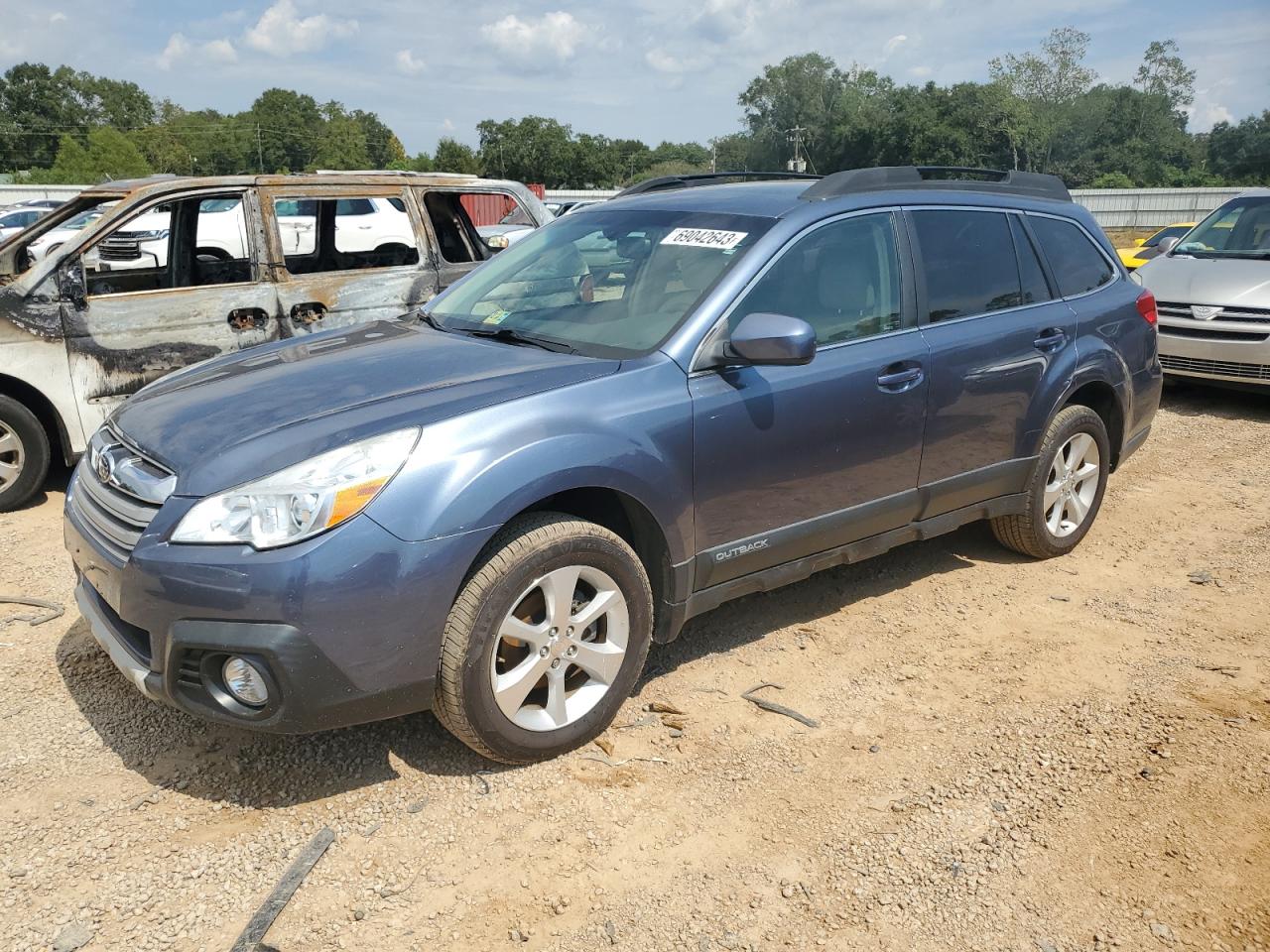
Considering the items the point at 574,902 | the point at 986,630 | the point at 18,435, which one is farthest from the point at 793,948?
the point at 18,435

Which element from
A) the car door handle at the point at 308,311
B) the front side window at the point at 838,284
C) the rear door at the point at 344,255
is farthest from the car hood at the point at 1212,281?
the car door handle at the point at 308,311

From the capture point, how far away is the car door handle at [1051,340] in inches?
179

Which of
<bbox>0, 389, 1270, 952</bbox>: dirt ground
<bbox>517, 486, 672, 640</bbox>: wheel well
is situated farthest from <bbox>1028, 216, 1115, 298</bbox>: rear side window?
<bbox>517, 486, 672, 640</bbox>: wheel well

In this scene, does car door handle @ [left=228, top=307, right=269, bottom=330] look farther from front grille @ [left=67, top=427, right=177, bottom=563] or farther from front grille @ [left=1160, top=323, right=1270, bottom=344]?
front grille @ [left=1160, top=323, right=1270, bottom=344]

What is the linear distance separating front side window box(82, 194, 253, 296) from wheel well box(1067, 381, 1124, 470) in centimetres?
483

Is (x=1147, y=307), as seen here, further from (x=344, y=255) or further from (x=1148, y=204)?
(x=1148, y=204)

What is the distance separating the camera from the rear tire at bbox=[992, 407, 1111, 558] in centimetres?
474

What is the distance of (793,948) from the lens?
2.48 meters

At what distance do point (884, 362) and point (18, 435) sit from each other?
15.4 feet

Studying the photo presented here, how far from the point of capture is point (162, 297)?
586 cm

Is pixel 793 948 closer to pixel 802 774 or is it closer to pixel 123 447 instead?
pixel 802 774

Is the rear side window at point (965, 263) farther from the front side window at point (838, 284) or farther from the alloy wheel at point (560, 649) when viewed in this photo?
the alloy wheel at point (560, 649)

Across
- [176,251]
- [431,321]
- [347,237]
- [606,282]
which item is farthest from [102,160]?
[606,282]

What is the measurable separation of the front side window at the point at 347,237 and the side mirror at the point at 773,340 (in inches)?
156
